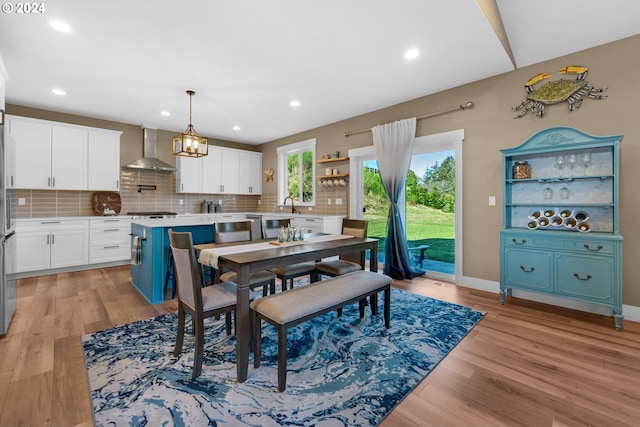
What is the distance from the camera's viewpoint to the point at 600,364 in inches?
77.7

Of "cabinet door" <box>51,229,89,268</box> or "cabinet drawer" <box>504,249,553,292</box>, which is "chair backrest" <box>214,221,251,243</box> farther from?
"cabinet door" <box>51,229,89,268</box>

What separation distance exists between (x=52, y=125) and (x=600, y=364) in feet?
23.0

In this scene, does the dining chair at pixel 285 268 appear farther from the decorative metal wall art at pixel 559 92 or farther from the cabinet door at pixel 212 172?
the cabinet door at pixel 212 172

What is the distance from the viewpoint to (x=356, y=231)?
3.31 metres

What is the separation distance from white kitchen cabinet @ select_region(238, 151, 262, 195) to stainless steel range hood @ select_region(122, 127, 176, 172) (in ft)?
5.28

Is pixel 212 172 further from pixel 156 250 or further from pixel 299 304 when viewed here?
pixel 299 304

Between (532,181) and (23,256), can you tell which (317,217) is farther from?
(23,256)

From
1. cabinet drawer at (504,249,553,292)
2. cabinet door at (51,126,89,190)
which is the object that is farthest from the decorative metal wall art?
cabinet door at (51,126,89,190)

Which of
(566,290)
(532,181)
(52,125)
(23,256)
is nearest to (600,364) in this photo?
(566,290)

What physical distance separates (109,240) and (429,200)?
526 cm

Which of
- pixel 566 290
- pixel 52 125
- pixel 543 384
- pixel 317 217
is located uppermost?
pixel 52 125

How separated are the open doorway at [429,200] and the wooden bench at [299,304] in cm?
210

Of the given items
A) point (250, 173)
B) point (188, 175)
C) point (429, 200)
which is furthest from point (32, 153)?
point (429, 200)

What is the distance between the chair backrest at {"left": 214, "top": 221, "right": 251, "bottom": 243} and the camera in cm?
300
